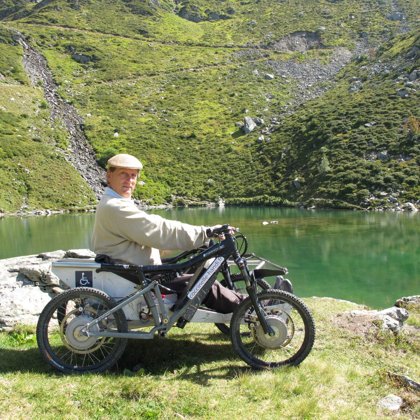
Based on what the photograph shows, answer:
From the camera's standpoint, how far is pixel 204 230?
6.48 m

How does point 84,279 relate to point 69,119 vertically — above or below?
below

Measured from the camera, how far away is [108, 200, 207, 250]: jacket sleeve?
627 cm

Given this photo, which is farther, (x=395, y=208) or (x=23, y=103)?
(x=23, y=103)

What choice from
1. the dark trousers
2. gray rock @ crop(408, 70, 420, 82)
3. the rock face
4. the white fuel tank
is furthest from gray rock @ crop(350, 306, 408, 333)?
gray rock @ crop(408, 70, 420, 82)

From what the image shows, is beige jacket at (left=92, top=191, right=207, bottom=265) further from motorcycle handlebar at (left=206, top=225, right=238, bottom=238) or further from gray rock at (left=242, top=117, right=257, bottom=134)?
gray rock at (left=242, top=117, right=257, bottom=134)

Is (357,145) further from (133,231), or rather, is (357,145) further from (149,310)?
(133,231)

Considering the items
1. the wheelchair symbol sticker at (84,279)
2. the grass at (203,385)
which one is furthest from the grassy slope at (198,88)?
the wheelchair symbol sticker at (84,279)

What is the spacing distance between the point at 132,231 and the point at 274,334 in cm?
255

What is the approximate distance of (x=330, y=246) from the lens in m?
34.8

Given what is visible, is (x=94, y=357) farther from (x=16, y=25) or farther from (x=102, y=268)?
(x=16, y=25)

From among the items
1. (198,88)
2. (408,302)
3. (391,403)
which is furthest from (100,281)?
(198,88)

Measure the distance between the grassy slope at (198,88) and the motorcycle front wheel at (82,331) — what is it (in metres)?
63.8

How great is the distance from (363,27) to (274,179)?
10265 cm

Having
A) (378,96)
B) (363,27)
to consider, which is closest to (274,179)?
(378,96)
